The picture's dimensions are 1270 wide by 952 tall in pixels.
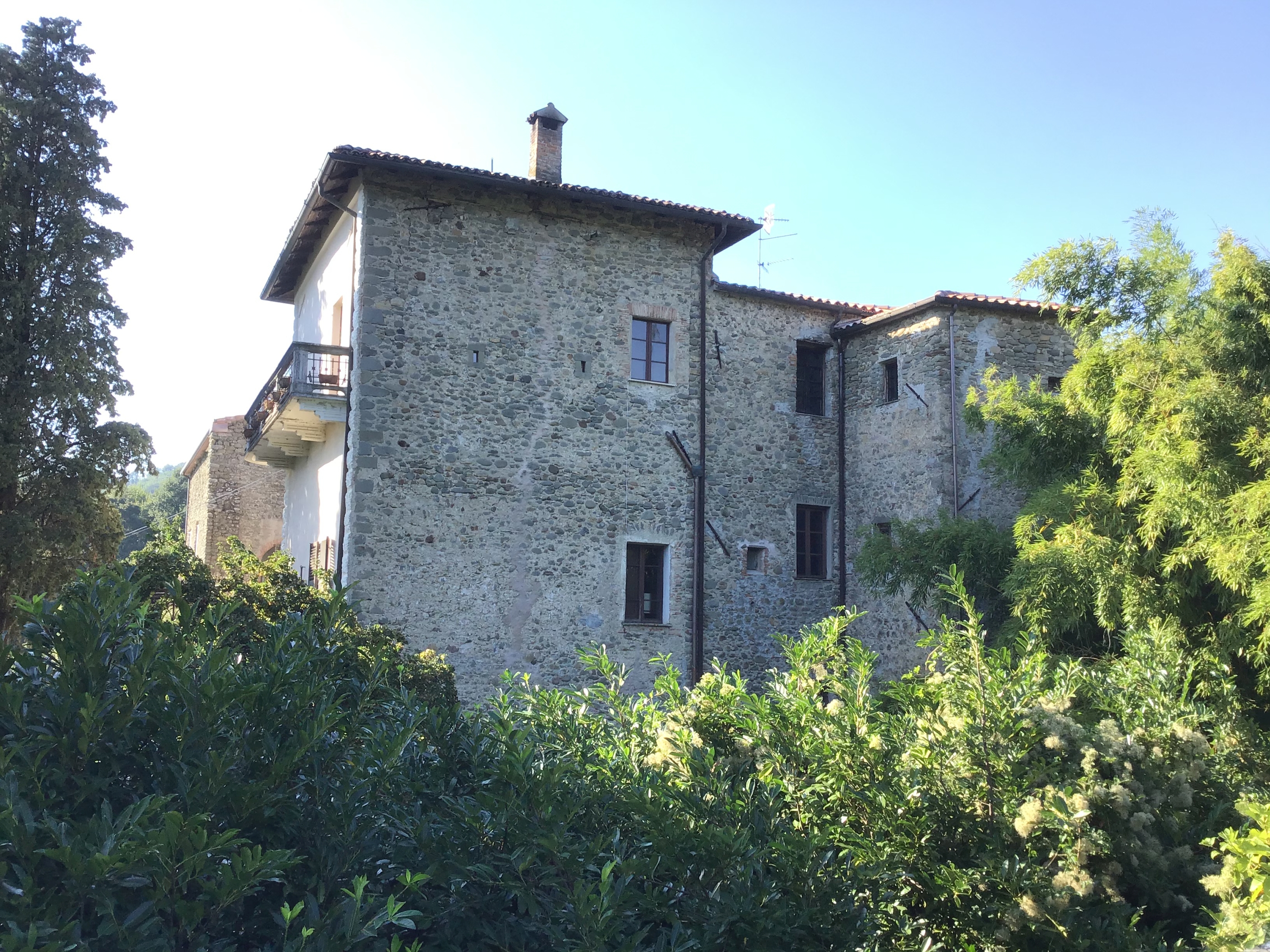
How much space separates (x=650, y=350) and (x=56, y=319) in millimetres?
8574

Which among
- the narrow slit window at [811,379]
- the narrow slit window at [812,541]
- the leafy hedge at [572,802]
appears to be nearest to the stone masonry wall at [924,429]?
the narrow slit window at [812,541]

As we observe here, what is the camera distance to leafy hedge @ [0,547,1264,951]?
2.77 m

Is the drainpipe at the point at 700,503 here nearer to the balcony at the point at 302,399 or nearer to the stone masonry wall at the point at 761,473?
the stone masonry wall at the point at 761,473

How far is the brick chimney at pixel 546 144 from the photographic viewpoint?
14.9 m

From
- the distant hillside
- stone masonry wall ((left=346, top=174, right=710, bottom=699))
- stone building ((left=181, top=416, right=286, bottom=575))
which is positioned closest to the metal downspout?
stone masonry wall ((left=346, top=174, right=710, bottom=699))

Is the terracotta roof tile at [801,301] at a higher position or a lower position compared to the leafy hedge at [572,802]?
higher

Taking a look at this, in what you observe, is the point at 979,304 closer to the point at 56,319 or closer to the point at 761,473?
the point at 761,473

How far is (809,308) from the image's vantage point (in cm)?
1628

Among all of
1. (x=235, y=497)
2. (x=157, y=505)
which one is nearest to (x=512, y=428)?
(x=235, y=497)

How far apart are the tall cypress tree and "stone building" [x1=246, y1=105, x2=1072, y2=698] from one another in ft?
8.11

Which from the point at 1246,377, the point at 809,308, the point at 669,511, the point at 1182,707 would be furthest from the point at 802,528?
the point at 1182,707

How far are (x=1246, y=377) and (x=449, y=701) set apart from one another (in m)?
8.16

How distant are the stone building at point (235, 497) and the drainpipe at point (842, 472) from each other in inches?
620

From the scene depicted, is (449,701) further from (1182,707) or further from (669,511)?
(1182,707)
